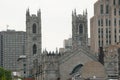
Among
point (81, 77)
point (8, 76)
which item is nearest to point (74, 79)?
point (81, 77)

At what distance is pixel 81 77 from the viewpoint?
195m

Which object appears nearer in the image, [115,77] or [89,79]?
[89,79]

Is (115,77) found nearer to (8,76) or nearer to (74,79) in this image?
(74,79)

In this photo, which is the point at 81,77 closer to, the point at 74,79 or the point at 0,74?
the point at 74,79

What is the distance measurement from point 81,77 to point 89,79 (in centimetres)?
932

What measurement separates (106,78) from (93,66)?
7931mm

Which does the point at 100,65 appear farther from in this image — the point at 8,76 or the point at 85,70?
the point at 8,76

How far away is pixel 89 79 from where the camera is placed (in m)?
186

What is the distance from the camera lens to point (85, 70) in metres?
198

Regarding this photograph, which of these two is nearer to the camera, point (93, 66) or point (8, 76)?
point (8, 76)

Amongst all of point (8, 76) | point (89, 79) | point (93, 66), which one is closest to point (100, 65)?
point (93, 66)

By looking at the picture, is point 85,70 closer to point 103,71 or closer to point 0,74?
point 103,71

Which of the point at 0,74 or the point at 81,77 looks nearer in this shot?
the point at 0,74

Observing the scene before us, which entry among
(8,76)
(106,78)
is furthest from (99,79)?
(8,76)
